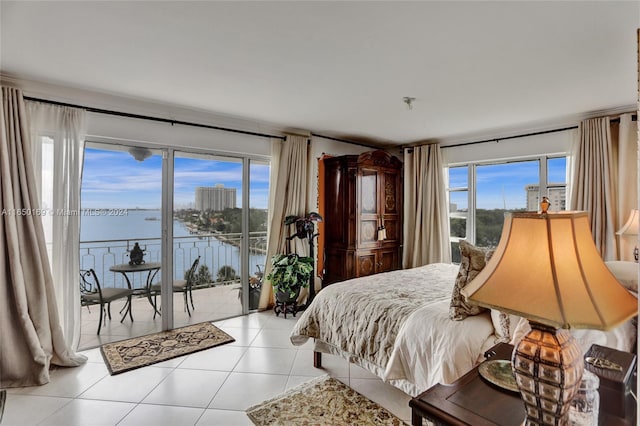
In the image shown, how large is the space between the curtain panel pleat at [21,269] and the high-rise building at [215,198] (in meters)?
1.49

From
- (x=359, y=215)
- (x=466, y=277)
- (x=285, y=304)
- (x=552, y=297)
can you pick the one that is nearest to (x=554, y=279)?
(x=552, y=297)

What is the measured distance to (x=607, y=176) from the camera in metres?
3.25

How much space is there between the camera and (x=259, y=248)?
419cm

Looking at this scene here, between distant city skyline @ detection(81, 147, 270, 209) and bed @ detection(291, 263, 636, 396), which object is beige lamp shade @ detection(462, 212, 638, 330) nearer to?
bed @ detection(291, 263, 636, 396)

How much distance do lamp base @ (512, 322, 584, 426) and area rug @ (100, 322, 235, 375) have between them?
290cm

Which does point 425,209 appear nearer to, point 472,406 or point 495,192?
point 495,192

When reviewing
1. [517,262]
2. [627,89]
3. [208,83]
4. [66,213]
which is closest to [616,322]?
[517,262]

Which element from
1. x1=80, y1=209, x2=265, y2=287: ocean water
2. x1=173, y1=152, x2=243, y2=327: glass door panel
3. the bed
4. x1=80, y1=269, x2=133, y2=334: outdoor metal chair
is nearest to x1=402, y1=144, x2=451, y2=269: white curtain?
the bed

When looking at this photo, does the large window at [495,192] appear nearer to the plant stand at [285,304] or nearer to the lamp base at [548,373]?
the plant stand at [285,304]

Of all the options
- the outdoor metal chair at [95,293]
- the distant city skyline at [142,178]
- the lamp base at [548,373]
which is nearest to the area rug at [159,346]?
the outdoor metal chair at [95,293]

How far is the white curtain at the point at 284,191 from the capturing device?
4.11 m

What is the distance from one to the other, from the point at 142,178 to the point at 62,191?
28.5 inches

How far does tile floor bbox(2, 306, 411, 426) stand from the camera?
2053mm

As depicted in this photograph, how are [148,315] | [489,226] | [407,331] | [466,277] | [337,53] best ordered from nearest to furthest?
[466,277] < [407,331] < [337,53] < [148,315] < [489,226]
